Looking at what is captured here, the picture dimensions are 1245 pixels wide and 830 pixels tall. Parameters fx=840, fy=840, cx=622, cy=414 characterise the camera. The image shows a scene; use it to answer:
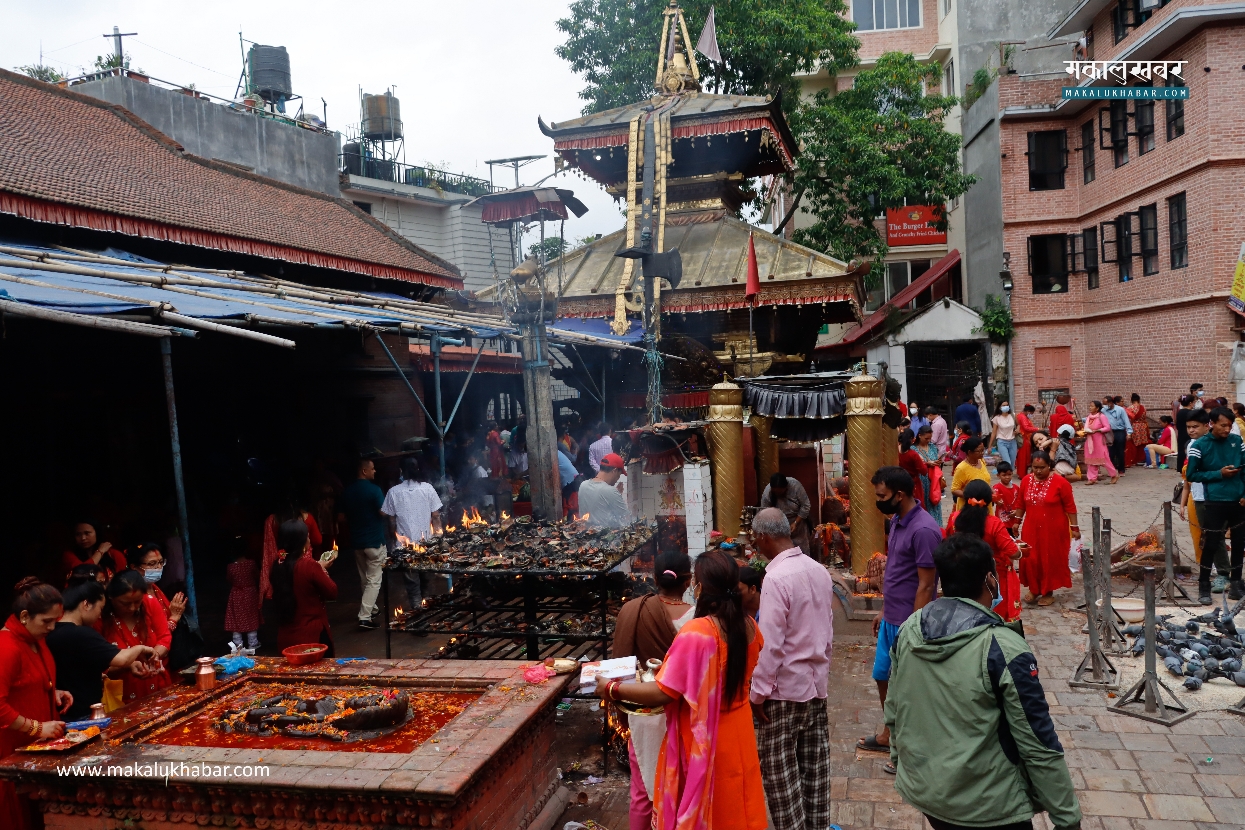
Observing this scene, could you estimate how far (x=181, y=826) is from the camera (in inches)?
161

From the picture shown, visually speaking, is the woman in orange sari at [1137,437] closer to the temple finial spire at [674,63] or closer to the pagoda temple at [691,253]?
the pagoda temple at [691,253]

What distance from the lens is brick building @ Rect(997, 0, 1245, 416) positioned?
17.8m

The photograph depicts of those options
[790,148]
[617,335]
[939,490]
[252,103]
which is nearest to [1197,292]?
[790,148]

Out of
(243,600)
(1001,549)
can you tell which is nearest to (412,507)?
(243,600)

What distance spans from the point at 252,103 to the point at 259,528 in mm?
16474

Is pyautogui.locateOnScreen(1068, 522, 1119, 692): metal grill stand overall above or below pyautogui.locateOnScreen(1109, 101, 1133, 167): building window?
below

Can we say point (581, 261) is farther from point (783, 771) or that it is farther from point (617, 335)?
point (783, 771)

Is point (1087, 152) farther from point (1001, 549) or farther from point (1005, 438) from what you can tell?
point (1001, 549)

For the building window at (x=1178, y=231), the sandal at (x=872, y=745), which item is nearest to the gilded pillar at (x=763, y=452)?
the sandal at (x=872, y=745)

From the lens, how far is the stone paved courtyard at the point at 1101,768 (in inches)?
189

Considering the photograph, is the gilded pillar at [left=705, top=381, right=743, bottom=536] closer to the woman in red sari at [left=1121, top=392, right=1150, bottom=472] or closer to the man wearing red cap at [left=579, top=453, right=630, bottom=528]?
the man wearing red cap at [left=579, top=453, right=630, bottom=528]

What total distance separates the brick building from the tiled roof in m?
16.2

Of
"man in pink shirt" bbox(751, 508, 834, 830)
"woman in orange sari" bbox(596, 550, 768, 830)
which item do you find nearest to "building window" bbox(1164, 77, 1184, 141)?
"man in pink shirt" bbox(751, 508, 834, 830)

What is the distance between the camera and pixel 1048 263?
24.2 m
